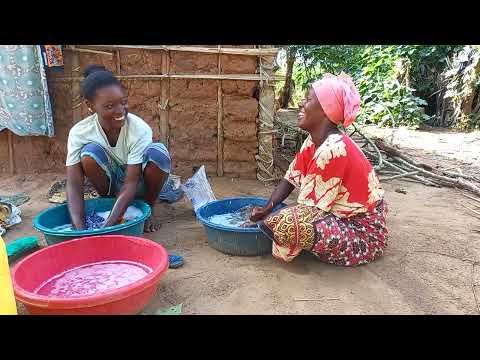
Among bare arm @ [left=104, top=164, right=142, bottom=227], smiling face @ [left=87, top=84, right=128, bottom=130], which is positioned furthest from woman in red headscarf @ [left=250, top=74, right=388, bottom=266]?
smiling face @ [left=87, top=84, right=128, bottom=130]

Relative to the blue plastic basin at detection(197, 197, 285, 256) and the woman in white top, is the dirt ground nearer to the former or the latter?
the blue plastic basin at detection(197, 197, 285, 256)

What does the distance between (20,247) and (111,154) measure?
75 cm

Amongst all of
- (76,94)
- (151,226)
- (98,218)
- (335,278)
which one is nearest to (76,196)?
(98,218)

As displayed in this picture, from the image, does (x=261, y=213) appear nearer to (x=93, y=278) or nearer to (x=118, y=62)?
(x=93, y=278)

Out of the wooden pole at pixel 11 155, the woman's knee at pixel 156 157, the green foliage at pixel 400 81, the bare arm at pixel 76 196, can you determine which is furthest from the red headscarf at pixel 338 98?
the green foliage at pixel 400 81

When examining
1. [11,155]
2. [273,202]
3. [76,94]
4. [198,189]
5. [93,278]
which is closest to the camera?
[93,278]

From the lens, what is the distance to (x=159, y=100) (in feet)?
12.4

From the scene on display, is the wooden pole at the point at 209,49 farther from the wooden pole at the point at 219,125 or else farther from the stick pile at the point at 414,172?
the stick pile at the point at 414,172

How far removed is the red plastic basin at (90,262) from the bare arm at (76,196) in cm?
35

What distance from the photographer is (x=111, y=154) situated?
8.64 feet

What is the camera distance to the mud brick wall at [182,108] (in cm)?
370

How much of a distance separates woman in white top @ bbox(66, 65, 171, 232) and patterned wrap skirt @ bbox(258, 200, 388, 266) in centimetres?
84

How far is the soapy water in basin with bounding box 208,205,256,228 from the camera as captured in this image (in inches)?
102

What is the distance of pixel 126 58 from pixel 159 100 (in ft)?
1.54
